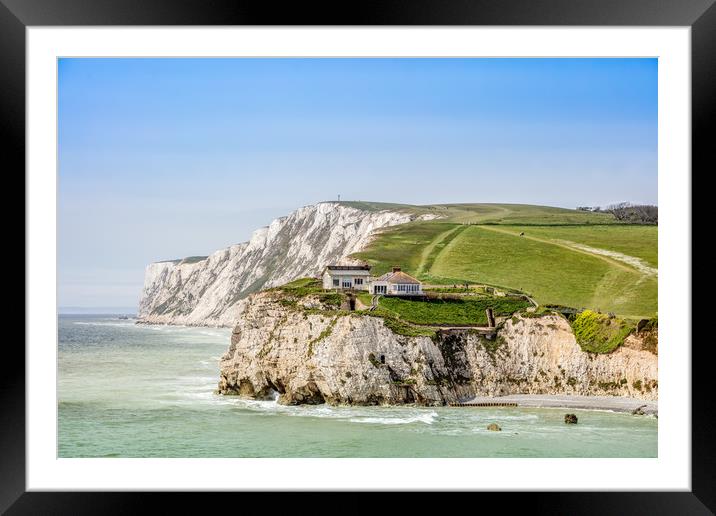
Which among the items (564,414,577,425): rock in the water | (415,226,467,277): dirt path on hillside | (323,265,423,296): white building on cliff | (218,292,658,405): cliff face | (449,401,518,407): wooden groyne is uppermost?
(415,226,467,277): dirt path on hillside

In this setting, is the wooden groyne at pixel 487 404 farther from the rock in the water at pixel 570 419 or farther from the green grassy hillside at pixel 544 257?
the green grassy hillside at pixel 544 257

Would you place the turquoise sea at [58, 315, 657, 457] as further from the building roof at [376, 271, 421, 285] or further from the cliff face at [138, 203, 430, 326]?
the cliff face at [138, 203, 430, 326]

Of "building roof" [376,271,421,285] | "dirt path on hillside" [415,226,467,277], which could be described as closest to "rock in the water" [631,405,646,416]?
"building roof" [376,271,421,285]
